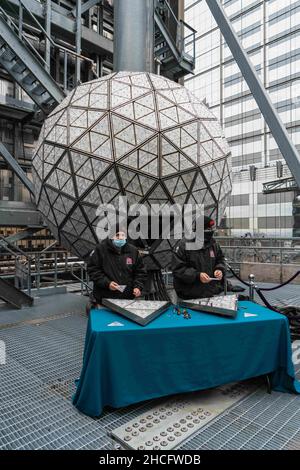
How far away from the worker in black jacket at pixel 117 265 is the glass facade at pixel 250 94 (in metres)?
27.5

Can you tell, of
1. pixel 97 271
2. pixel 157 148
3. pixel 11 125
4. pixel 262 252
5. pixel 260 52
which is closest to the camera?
pixel 97 271

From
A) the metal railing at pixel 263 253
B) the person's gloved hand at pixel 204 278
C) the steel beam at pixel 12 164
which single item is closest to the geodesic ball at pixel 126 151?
the person's gloved hand at pixel 204 278

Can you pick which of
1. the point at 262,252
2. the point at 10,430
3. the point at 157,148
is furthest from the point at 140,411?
the point at 262,252

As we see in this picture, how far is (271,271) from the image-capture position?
29.7ft

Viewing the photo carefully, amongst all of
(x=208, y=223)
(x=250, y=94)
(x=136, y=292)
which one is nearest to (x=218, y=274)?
(x=208, y=223)

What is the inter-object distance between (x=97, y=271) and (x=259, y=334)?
1915 millimetres

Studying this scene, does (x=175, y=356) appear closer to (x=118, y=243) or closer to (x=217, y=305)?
(x=217, y=305)

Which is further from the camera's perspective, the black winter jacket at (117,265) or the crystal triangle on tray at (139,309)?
the black winter jacket at (117,265)

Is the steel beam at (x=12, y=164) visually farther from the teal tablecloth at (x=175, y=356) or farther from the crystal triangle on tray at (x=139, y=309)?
the teal tablecloth at (x=175, y=356)

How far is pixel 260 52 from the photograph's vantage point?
32125 mm

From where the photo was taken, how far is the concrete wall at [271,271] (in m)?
8.71

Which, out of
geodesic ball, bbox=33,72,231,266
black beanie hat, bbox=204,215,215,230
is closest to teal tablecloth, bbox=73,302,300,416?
black beanie hat, bbox=204,215,215,230

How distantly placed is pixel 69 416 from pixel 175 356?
0.97 meters

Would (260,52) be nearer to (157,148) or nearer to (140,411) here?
(157,148)
